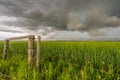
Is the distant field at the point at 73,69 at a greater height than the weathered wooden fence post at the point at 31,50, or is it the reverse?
the weathered wooden fence post at the point at 31,50

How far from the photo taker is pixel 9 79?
780 centimetres

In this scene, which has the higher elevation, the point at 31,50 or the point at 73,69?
the point at 31,50

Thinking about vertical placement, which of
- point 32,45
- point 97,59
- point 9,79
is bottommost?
point 9,79

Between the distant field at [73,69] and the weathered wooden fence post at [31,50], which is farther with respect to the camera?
the weathered wooden fence post at [31,50]

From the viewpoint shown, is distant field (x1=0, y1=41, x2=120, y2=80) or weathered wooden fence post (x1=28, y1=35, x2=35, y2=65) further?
weathered wooden fence post (x1=28, y1=35, x2=35, y2=65)

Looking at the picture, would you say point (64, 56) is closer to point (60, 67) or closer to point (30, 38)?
point (60, 67)

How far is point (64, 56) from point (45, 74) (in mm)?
3721

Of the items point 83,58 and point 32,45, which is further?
point 83,58

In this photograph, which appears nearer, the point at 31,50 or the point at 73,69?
the point at 73,69

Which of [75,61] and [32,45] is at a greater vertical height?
[32,45]

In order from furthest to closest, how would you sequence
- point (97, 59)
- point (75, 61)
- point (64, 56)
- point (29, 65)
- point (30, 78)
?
point (64, 56)
point (75, 61)
point (97, 59)
point (29, 65)
point (30, 78)

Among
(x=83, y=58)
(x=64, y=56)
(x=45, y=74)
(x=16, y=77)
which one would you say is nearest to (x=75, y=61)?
(x=83, y=58)

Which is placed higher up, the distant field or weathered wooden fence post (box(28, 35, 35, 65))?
weathered wooden fence post (box(28, 35, 35, 65))

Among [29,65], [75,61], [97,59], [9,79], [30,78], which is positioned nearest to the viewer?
[30,78]
